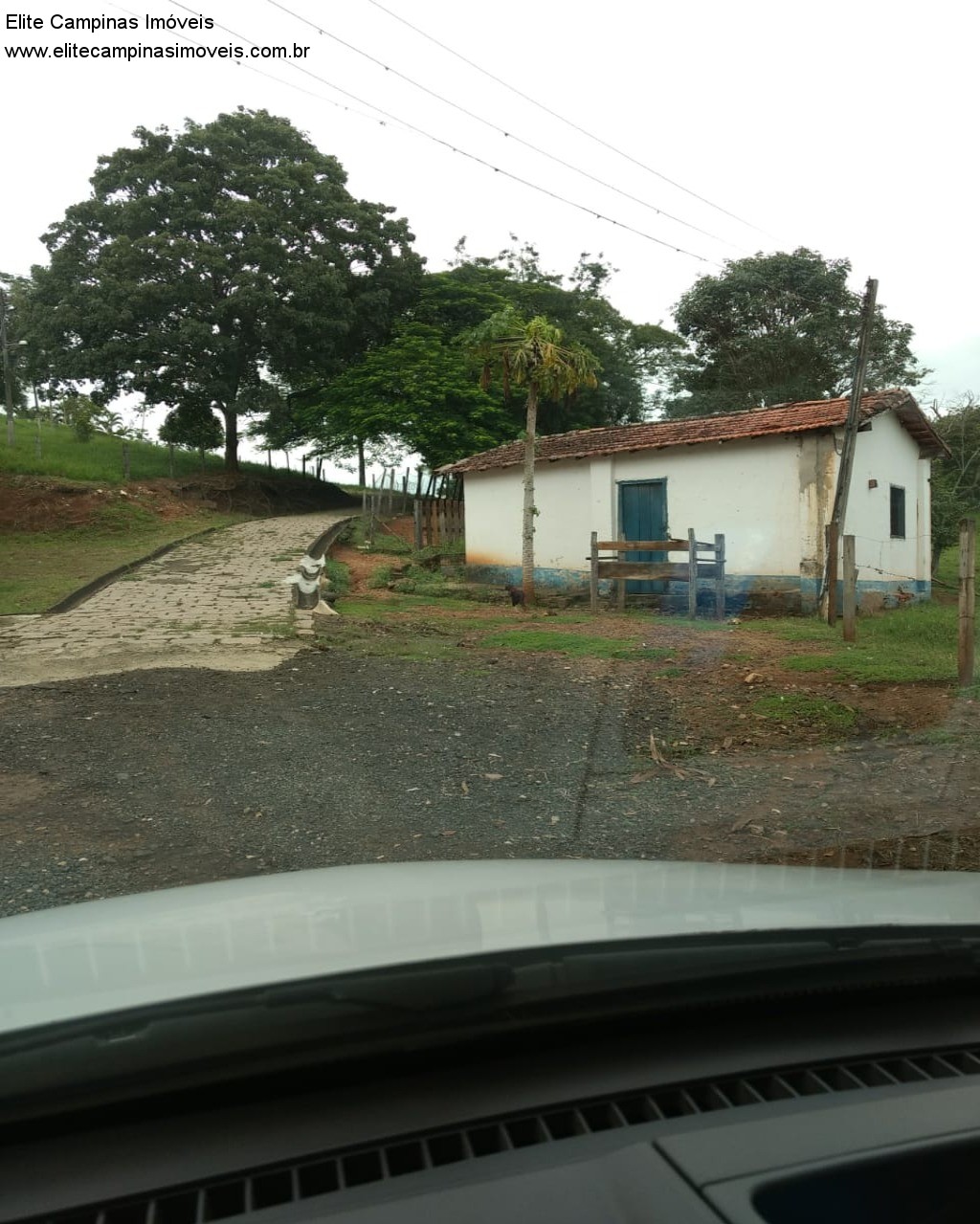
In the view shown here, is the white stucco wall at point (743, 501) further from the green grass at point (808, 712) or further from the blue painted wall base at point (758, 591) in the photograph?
the green grass at point (808, 712)

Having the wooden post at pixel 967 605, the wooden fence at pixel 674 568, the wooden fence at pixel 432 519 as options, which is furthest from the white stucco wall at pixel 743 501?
the wooden post at pixel 967 605

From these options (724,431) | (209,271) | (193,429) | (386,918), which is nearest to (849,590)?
(724,431)

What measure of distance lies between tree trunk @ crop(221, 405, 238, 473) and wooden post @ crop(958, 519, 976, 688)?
2797 cm

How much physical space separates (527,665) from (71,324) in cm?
2389

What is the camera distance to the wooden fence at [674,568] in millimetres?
15336

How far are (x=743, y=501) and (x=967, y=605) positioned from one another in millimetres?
8533

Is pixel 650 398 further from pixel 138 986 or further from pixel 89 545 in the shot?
pixel 138 986

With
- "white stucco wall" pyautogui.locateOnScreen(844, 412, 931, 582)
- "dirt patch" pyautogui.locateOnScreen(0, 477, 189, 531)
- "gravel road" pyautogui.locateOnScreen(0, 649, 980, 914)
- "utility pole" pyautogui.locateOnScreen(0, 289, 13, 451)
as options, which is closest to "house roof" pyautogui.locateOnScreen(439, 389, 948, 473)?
"white stucco wall" pyautogui.locateOnScreen(844, 412, 931, 582)

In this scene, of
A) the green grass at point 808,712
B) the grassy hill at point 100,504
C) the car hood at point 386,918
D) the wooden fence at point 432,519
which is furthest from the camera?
the wooden fence at point 432,519

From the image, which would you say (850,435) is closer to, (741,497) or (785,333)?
(741,497)

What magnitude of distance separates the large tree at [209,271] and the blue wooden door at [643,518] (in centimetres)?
1545

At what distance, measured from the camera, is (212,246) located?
28.7m

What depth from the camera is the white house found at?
15984 mm

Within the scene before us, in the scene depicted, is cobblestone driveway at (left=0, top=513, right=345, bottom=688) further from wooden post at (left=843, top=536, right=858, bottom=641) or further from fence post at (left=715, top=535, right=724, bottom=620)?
wooden post at (left=843, top=536, right=858, bottom=641)
